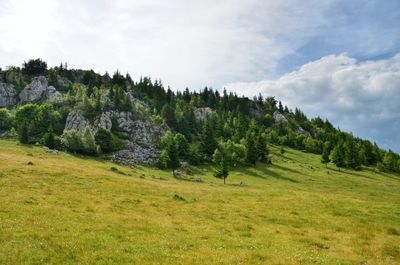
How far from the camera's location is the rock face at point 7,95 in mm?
182750

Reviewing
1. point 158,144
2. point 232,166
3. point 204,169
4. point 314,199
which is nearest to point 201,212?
point 314,199

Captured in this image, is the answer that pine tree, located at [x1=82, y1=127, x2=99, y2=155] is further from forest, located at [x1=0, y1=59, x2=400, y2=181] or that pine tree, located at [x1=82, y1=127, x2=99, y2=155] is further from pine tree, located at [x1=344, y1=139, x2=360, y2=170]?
pine tree, located at [x1=344, y1=139, x2=360, y2=170]

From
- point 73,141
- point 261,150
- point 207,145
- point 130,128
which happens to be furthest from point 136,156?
point 261,150

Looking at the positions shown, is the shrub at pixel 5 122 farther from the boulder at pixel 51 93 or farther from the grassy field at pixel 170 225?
the grassy field at pixel 170 225

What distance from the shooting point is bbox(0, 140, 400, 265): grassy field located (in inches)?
819

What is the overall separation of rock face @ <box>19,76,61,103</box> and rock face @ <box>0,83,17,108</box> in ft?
13.4

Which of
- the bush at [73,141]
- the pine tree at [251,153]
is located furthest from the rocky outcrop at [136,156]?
the pine tree at [251,153]

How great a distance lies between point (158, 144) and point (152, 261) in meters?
129

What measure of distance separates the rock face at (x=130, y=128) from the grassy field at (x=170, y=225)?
69.3 metres

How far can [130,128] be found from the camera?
6078 inches

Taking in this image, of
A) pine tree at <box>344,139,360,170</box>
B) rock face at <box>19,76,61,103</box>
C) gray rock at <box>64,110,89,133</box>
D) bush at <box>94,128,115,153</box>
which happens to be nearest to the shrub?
gray rock at <box>64,110,89,133</box>

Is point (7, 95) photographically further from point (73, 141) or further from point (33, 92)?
point (73, 141)

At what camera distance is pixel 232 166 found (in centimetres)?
12038

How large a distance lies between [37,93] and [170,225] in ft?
607
